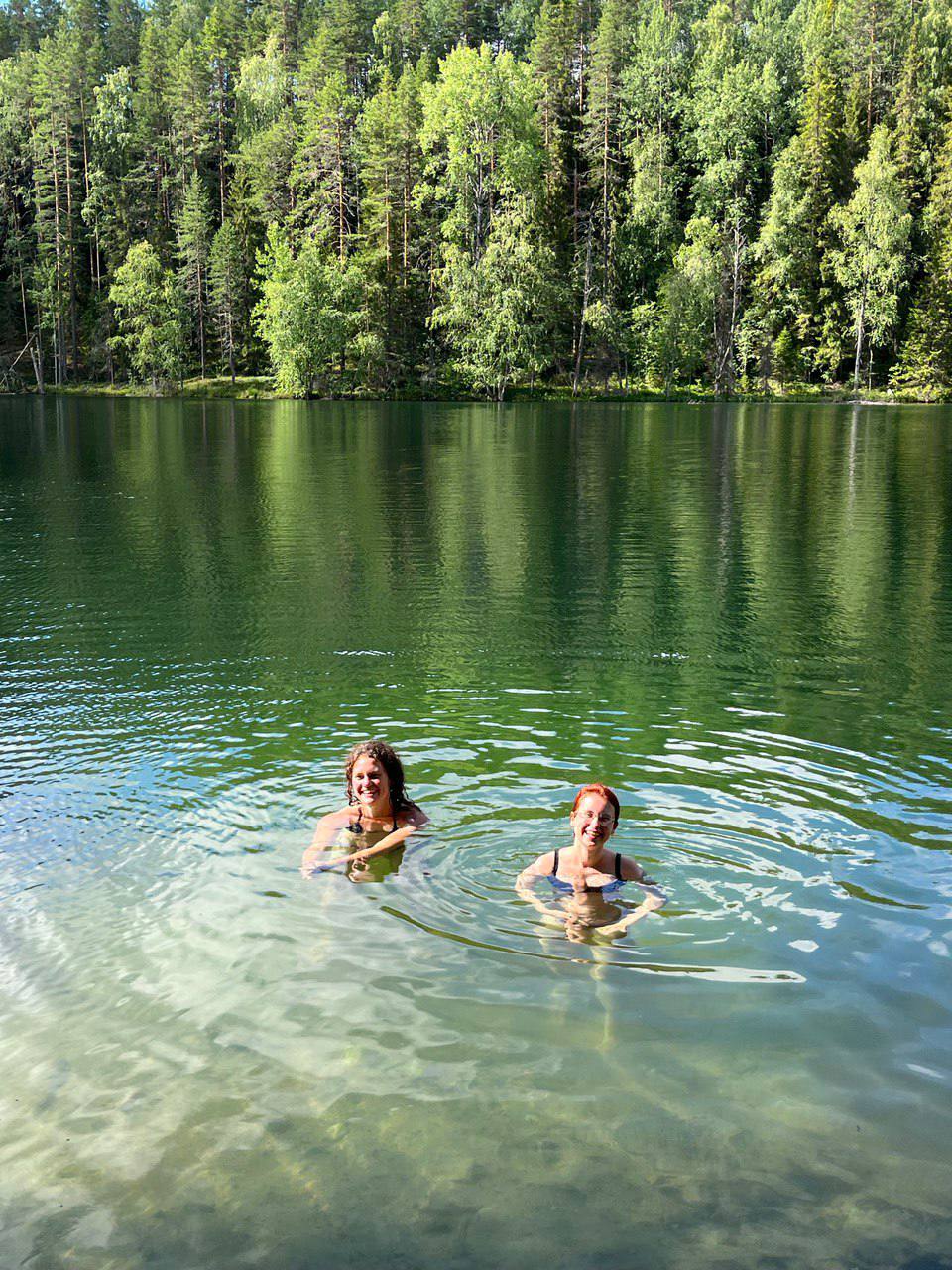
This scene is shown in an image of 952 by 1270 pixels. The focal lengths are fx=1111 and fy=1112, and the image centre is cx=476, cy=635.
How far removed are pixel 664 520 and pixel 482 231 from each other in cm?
6727

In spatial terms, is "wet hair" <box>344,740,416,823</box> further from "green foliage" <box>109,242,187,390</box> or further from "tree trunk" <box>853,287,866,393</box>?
"green foliage" <box>109,242,187,390</box>

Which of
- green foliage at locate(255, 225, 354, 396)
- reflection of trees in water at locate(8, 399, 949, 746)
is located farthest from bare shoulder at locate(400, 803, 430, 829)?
green foliage at locate(255, 225, 354, 396)

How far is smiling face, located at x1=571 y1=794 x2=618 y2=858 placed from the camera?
7.32 m

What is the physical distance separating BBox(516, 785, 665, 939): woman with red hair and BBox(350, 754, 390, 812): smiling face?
1295mm

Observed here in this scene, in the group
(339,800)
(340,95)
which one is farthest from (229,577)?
(340,95)

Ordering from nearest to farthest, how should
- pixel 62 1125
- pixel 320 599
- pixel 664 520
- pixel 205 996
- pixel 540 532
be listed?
pixel 62 1125
pixel 205 996
pixel 320 599
pixel 540 532
pixel 664 520

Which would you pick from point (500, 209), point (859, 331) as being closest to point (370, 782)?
point (500, 209)

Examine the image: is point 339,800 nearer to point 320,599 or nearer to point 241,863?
point 241,863

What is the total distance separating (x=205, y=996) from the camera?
6.74 m

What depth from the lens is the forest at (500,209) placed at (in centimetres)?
8494

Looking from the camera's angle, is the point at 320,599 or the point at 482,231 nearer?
the point at 320,599

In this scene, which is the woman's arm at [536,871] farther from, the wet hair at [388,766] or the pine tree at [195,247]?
the pine tree at [195,247]

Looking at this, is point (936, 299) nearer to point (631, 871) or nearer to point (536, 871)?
point (631, 871)

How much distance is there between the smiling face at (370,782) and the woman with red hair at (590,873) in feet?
4.25
